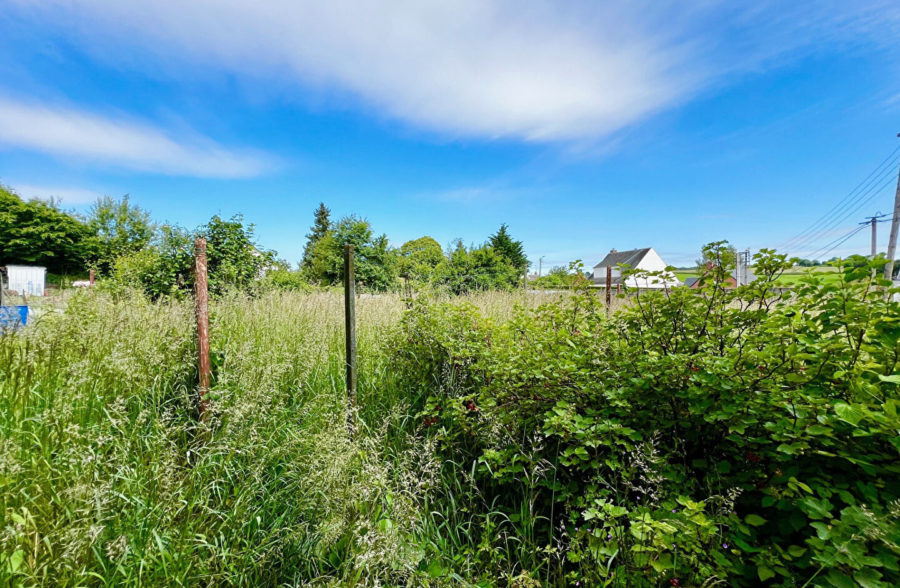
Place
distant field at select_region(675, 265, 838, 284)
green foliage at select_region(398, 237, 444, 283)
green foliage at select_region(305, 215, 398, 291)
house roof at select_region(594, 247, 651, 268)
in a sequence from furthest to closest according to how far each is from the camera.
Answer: house roof at select_region(594, 247, 651, 268) → green foliage at select_region(305, 215, 398, 291) → green foliage at select_region(398, 237, 444, 283) → distant field at select_region(675, 265, 838, 284)

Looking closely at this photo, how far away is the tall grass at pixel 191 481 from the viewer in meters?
1.34

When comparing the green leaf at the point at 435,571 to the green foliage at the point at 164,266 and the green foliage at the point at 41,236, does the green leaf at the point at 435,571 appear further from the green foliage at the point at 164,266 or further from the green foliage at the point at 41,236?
the green foliage at the point at 41,236

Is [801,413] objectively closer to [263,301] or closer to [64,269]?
[263,301]

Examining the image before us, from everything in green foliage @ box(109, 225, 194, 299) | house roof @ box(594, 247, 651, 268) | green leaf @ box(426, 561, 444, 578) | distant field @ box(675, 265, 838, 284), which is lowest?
green leaf @ box(426, 561, 444, 578)

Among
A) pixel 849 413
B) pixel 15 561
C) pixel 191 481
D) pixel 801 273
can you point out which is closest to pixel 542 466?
pixel 849 413

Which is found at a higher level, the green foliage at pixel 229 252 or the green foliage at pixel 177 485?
the green foliage at pixel 229 252

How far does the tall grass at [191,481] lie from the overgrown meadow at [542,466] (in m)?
0.02

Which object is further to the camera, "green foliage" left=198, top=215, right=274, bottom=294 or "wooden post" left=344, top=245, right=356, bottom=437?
"green foliage" left=198, top=215, right=274, bottom=294

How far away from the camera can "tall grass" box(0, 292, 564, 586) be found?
52.7 inches

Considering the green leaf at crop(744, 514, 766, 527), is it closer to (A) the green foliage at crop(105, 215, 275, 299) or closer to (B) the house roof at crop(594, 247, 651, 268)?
(A) the green foliage at crop(105, 215, 275, 299)

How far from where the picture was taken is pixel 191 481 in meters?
1.66

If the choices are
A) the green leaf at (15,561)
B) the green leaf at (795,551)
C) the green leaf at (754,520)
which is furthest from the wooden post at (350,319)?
the green leaf at (795,551)

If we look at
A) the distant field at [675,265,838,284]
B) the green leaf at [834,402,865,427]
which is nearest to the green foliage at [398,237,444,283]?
the distant field at [675,265,838,284]

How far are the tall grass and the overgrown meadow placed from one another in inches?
0.6
